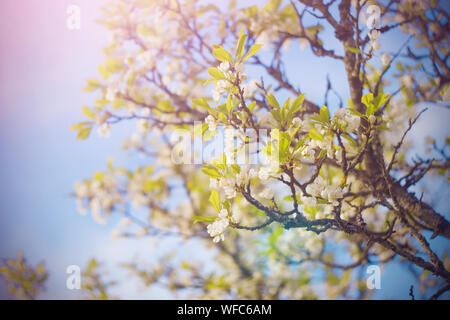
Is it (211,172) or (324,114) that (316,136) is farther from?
(211,172)

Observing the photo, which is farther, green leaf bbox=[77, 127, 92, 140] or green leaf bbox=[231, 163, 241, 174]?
green leaf bbox=[77, 127, 92, 140]

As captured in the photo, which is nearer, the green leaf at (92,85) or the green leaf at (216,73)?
the green leaf at (216,73)

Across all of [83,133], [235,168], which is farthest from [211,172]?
[83,133]

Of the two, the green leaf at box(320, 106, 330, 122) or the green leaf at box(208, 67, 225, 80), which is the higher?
the green leaf at box(208, 67, 225, 80)

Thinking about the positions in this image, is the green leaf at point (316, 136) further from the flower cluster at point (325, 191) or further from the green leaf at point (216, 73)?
the green leaf at point (216, 73)

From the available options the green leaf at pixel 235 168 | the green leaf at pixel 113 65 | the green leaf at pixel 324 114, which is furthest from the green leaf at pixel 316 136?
the green leaf at pixel 113 65

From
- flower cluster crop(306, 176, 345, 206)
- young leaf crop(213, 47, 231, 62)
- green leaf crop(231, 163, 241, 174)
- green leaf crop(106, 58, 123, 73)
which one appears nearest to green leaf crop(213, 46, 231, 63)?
young leaf crop(213, 47, 231, 62)

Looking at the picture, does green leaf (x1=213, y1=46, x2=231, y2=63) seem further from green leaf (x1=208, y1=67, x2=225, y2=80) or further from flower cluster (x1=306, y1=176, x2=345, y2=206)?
flower cluster (x1=306, y1=176, x2=345, y2=206)

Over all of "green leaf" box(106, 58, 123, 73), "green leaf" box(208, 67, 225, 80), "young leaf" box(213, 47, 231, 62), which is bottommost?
"green leaf" box(208, 67, 225, 80)

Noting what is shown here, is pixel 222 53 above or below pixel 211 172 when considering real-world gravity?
above

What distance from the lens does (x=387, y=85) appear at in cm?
159
